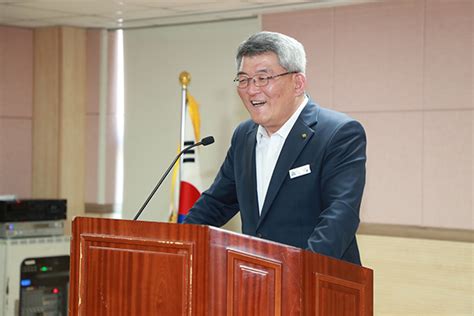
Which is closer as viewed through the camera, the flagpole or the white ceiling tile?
the flagpole

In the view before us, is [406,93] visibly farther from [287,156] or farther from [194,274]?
[194,274]

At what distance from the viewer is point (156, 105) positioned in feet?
25.8

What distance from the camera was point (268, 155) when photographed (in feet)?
9.24

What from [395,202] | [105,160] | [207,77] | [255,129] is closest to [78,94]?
[105,160]

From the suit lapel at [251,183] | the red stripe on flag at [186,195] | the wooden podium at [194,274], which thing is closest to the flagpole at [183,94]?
the red stripe on flag at [186,195]

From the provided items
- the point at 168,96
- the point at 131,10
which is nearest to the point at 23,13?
the point at 131,10

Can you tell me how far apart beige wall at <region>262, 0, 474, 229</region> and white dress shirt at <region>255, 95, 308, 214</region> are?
3417mm

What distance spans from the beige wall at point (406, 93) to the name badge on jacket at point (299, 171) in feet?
11.6

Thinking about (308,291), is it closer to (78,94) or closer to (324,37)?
(324,37)

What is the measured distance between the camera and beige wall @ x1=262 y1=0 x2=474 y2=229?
598cm

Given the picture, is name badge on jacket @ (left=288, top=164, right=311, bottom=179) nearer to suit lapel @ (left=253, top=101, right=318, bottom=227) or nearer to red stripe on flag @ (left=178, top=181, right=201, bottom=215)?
suit lapel @ (left=253, top=101, right=318, bottom=227)

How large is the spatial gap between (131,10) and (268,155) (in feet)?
14.4

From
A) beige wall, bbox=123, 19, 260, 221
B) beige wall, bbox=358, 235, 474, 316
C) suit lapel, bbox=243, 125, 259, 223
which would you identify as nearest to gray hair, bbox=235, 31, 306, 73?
suit lapel, bbox=243, 125, 259, 223

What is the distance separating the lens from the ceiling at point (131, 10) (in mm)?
6488
